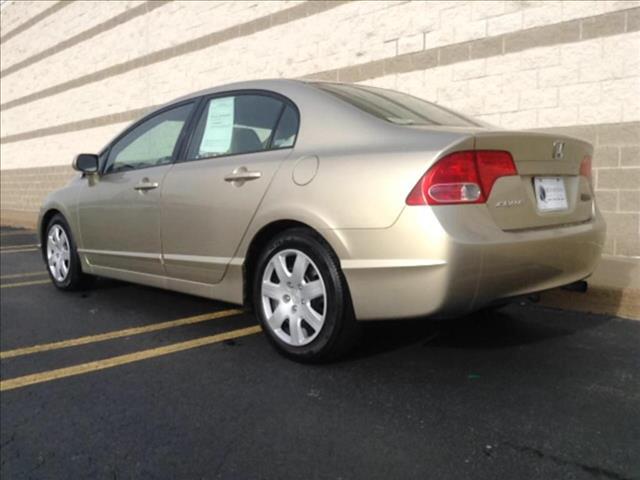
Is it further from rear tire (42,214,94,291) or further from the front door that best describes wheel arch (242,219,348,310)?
rear tire (42,214,94,291)

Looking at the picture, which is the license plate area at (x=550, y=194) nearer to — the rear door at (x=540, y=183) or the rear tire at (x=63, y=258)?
the rear door at (x=540, y=183)

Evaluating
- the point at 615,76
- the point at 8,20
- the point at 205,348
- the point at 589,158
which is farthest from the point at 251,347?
the point at 8,20

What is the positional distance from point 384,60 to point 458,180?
4.50 metres

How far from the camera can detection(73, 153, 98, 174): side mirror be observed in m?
4.68

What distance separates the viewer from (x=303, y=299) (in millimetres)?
3113

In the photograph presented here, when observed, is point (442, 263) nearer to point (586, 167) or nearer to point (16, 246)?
point (586, 167)

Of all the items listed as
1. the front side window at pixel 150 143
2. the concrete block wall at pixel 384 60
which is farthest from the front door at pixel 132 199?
the concrete block wall at pixel 384 60

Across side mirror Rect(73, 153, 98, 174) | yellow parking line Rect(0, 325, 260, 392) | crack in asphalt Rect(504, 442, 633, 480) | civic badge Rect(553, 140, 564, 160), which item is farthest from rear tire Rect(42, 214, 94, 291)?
crack in asphalt Rect(504, 442, 633, 480)

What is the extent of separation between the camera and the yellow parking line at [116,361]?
3.04 m

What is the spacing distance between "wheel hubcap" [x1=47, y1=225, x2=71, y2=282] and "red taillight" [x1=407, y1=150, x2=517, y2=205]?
11.8ft

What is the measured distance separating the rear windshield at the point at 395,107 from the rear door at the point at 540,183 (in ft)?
1.56

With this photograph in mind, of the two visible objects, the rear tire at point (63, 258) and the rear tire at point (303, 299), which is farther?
the rear tire at point (63, 258)

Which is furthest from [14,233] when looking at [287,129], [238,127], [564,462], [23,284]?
[564,462]

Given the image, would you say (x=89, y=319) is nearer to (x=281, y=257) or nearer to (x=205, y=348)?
(x=205, y=348)
